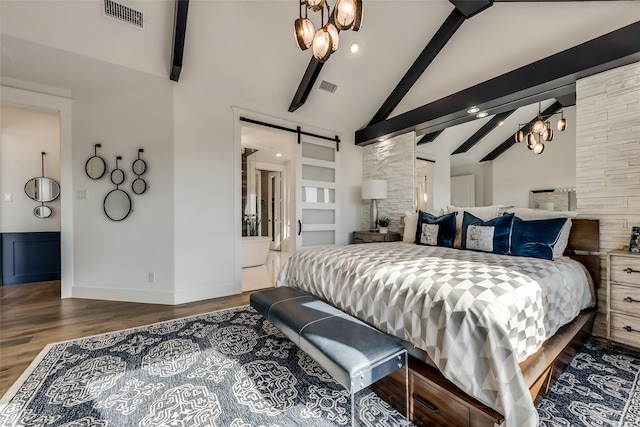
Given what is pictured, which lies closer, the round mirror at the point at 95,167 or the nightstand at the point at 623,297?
the nightstand at the point at 623,297

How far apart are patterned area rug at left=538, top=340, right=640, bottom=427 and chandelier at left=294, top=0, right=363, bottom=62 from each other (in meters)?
2.47

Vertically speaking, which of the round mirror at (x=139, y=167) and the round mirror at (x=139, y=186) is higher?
the round mirror at (x=139, y=167)

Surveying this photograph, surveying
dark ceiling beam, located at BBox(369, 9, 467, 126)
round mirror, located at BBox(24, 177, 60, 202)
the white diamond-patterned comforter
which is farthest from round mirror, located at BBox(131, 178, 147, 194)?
dark ceiling beam, located at BBox(369, 9, 467, 126)

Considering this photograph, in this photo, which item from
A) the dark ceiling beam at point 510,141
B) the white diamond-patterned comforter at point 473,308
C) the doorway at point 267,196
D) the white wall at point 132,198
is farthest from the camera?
the doorway at point 267,196

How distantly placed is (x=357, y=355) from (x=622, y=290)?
2.28 meters

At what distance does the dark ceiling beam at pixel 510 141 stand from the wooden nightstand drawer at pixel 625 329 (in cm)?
195

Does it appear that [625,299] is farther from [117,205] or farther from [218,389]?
[117,205]

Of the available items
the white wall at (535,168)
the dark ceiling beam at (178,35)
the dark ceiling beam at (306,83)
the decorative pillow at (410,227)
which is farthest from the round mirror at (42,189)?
the white wall at (535,168)

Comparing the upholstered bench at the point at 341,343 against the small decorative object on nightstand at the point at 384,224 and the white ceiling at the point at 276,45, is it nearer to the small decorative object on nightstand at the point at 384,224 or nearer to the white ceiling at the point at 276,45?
the small decorative object on nightstand at the point at 384,224

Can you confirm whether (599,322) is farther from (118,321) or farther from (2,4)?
(2,4)

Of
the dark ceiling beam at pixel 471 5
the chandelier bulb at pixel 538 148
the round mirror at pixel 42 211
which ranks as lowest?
the round mirror at pixel 42 211

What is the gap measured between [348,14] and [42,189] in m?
5.51

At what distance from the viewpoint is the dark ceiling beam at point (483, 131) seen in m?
3.28

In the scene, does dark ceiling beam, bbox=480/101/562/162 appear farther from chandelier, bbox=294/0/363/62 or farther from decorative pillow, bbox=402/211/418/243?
chandelier, bbox=294/0/363/62
